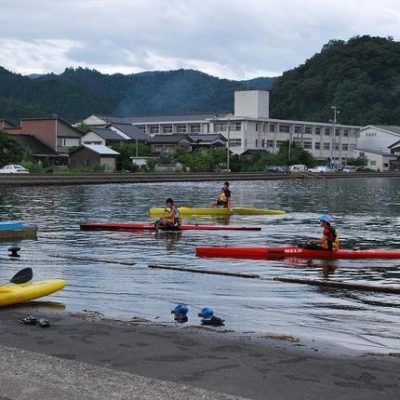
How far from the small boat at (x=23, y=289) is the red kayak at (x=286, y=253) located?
6666mm

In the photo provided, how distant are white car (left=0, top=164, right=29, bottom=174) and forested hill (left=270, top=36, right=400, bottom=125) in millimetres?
82380

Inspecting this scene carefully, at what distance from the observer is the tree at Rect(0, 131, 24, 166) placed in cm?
6297

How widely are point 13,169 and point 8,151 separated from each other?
19.3 ft

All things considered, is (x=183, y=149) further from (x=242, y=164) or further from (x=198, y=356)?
(x=198, y=356)

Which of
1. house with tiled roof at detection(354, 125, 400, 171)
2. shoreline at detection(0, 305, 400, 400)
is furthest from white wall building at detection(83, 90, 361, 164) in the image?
shoreline at detection(0, 305, 400, 400)

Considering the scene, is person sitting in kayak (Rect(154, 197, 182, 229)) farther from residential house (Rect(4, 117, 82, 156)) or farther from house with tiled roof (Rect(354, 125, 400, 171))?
house with tiled roof (Rect(354, 125, 400, 171))

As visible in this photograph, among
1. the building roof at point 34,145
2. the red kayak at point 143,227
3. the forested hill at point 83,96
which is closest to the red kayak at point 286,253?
the red kayak at point 143,227

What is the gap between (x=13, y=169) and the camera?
193ft

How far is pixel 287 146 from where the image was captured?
95.9 meters

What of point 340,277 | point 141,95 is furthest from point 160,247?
point 141,95

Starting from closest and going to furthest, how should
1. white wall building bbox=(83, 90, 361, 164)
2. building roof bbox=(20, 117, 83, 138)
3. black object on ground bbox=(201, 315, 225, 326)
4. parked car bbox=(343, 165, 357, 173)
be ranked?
black object on ground bbox=(201, 315, 225, 326), building roof bbox=(20, 117, 83, 138), parked car bbox=(343, 165, 357, 173), white wall building bbox=(83, 90, 361, 164)

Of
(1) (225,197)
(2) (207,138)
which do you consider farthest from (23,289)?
(2) (207,138)

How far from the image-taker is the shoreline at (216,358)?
6.04 m

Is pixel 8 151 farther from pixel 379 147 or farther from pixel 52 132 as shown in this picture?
pixel 379 147
